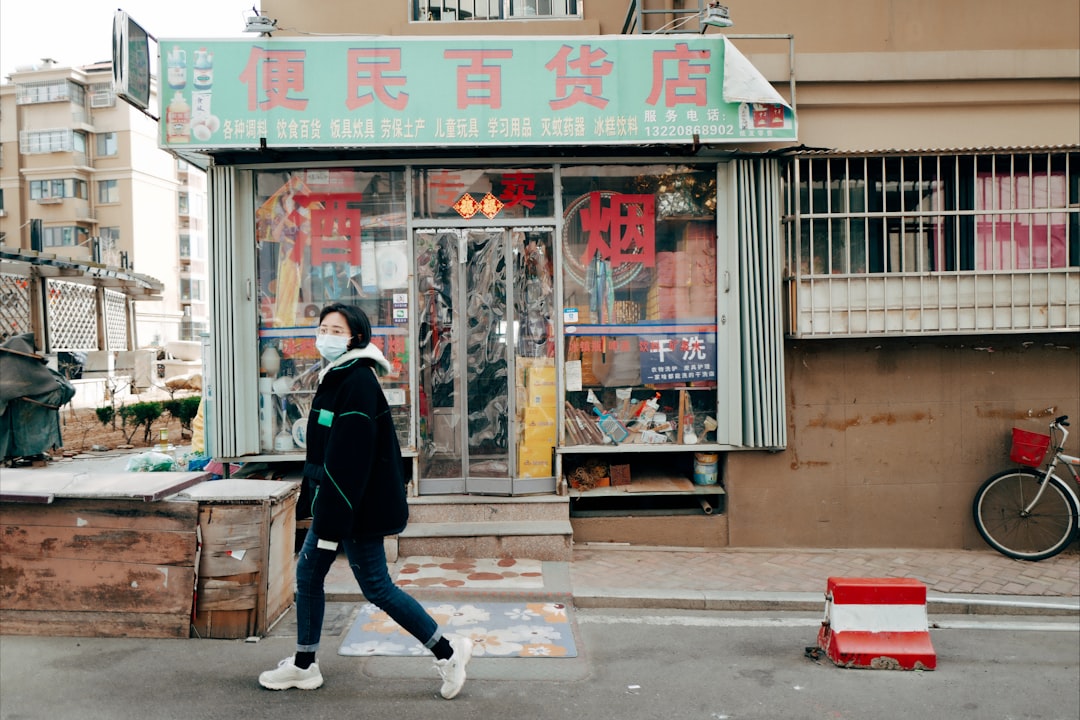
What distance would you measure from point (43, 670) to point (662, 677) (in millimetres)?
3372

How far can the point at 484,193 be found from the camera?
7047 millimetres

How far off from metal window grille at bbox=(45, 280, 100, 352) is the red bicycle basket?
2073 cm

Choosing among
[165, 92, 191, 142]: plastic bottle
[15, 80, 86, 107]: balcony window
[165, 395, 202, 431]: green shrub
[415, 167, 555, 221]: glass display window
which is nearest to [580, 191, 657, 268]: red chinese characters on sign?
[415, 167, 555, 221]: glass display window

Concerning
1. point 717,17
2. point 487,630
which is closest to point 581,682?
point 487,630

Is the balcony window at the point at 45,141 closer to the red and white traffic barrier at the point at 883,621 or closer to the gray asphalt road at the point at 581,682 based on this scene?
the gray asphalt road at the point at 581,682

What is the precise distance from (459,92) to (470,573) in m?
3.83

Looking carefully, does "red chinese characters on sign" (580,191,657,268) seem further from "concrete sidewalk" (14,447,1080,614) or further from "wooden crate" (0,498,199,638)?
"wooden crate" (0,498,199,638)

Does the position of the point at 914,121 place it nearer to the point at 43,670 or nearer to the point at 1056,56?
the point at 1056,56

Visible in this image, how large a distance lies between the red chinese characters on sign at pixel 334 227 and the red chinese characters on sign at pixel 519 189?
1.29 meters

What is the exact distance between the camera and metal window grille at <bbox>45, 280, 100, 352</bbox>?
66.4 feet

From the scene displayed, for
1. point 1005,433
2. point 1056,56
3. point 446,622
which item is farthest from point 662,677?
point 1056,56

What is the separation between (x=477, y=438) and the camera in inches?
280

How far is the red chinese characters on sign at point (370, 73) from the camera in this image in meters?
6.38

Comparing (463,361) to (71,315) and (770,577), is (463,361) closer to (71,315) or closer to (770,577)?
(770,577)
